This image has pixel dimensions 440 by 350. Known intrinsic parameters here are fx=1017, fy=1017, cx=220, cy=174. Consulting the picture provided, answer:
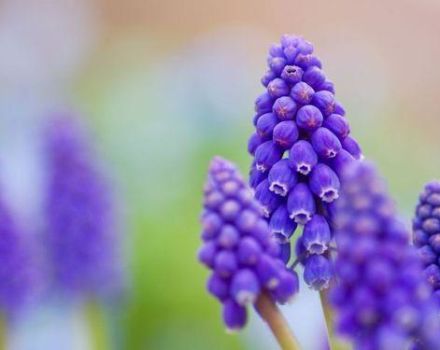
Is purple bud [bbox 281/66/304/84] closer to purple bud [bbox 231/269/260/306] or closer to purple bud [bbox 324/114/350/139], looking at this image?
purple bud [bbox 324/114/350/139]

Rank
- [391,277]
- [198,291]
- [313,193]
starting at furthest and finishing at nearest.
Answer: [198,291], [313,193], [391,277]

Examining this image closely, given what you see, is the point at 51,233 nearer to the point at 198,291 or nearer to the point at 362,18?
the point at 198,291

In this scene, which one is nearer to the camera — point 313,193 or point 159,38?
point 313,193

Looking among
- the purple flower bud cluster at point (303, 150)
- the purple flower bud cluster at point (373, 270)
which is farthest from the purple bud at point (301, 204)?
the purple flower bud cluster at point (373, 270)

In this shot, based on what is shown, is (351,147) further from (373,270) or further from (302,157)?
(373,270)

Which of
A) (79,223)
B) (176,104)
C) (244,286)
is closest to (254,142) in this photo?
(244,286)

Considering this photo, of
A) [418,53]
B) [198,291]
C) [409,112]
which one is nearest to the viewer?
[198,291]

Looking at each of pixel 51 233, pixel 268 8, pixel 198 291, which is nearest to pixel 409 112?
pixel 268 8
